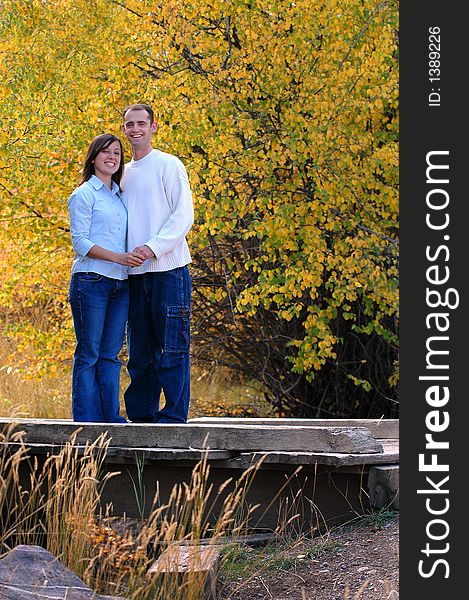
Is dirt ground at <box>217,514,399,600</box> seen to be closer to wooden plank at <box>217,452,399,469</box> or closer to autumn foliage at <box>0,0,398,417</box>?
wooden plank at <box>217,452,399,469</box>

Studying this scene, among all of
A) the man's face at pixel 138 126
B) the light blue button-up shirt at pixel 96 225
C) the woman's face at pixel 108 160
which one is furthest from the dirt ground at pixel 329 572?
the man's face at pixel 138 126

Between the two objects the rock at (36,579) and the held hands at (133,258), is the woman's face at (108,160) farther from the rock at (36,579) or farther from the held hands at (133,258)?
the rock at (36,579)

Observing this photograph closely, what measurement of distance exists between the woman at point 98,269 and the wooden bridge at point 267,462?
13.9 inches

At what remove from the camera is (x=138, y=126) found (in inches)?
222

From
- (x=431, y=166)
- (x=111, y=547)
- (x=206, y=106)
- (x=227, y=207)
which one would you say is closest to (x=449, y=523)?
(x=431, y=166)

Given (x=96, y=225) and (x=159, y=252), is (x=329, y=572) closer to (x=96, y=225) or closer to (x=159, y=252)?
(x=159, y=252)

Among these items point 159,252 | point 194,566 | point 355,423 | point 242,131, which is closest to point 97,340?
point 159,252

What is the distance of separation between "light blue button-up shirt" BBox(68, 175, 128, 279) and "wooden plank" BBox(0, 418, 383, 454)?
801 mm

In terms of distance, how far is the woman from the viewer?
5.58 m

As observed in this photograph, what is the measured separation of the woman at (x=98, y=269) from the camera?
18.3 ft

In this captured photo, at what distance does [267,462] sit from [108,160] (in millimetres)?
1739

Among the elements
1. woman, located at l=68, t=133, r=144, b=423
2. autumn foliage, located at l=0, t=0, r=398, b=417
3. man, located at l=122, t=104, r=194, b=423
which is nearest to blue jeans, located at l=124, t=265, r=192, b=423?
man, located at l=122, t=104, r=194, b=423

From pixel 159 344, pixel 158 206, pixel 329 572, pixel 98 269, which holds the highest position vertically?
pixel 158 206

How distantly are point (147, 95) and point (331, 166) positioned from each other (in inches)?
58.2
